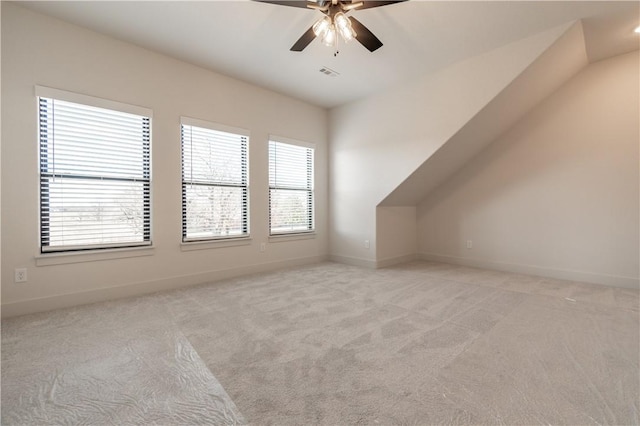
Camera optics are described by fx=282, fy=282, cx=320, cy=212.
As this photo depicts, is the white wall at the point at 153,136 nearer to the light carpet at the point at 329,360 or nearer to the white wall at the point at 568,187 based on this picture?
the light carpet at the point at 329,360

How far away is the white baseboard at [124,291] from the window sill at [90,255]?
34 cm

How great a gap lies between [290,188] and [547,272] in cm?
413

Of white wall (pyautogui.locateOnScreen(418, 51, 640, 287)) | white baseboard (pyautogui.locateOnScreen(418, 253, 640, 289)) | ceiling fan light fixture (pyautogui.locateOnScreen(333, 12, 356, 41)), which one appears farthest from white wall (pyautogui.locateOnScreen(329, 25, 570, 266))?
ceiling fan light fixture (pyautogui.locateOnScreen(333, 12, 356, 41))

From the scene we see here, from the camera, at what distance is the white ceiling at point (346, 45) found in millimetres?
2697

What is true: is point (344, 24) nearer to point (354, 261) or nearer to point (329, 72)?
point (329, 72)

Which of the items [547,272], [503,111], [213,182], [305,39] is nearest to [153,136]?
[213,182]

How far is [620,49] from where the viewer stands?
3449mm

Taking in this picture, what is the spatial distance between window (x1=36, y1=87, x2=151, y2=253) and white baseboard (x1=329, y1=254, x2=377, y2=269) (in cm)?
309

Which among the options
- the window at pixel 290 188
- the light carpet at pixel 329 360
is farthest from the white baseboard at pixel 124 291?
the window at pixel 290 188

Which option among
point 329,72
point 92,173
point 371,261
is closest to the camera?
point 92,173

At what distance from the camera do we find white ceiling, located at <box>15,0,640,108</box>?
2.70m

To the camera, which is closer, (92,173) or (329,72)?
(92,173)

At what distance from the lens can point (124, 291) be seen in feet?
10.6

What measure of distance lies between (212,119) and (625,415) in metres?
4.59
